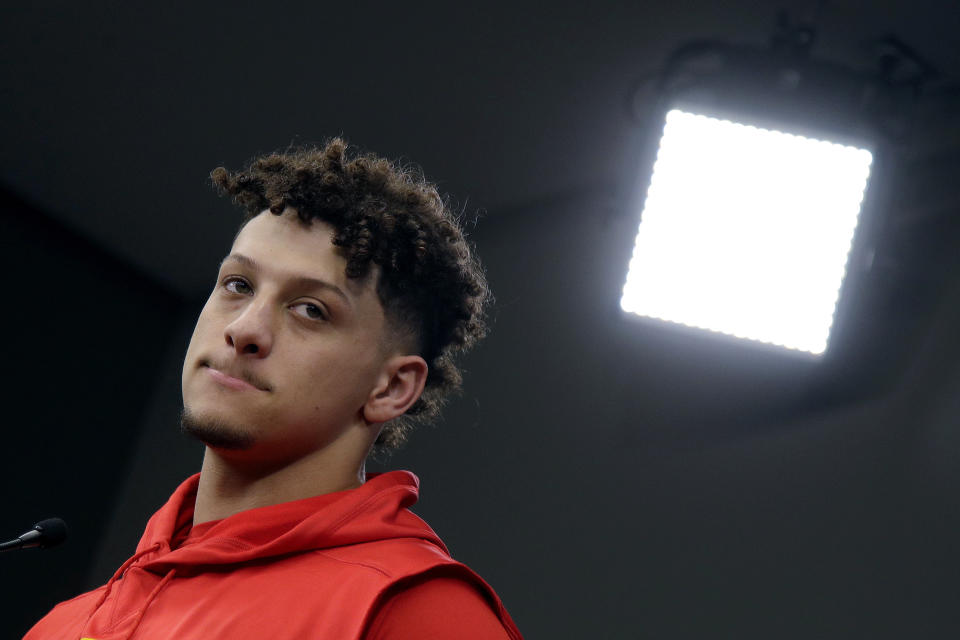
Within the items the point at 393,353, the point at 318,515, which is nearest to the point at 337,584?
the point at 318,515

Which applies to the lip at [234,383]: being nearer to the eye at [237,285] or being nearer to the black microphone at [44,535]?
the eye at [237,285]

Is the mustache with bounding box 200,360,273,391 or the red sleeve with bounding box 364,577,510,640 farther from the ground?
the mustache with bounding box 200,360,273,391

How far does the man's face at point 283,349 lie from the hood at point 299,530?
0.26ft

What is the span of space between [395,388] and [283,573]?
0.30m

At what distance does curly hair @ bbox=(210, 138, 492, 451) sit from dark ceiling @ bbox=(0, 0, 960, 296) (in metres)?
0.99

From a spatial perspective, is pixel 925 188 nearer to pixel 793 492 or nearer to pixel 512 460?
pixel 793 492

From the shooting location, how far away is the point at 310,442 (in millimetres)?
1239

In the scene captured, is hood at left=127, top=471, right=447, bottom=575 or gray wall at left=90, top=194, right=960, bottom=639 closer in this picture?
hood at left=127, top=471, right=447, bottom=575

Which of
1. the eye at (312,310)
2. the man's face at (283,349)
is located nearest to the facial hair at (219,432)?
the man's face at (283,349)

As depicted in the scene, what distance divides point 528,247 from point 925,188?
1074 millimetres

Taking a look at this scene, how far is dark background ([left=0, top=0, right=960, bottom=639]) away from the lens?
2428mm

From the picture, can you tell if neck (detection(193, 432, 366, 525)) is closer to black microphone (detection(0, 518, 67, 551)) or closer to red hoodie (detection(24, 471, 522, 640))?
red hoodie (detection(24, 471, 522, 640))

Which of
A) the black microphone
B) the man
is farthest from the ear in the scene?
the black microphone

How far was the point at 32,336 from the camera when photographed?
8.96 feet
